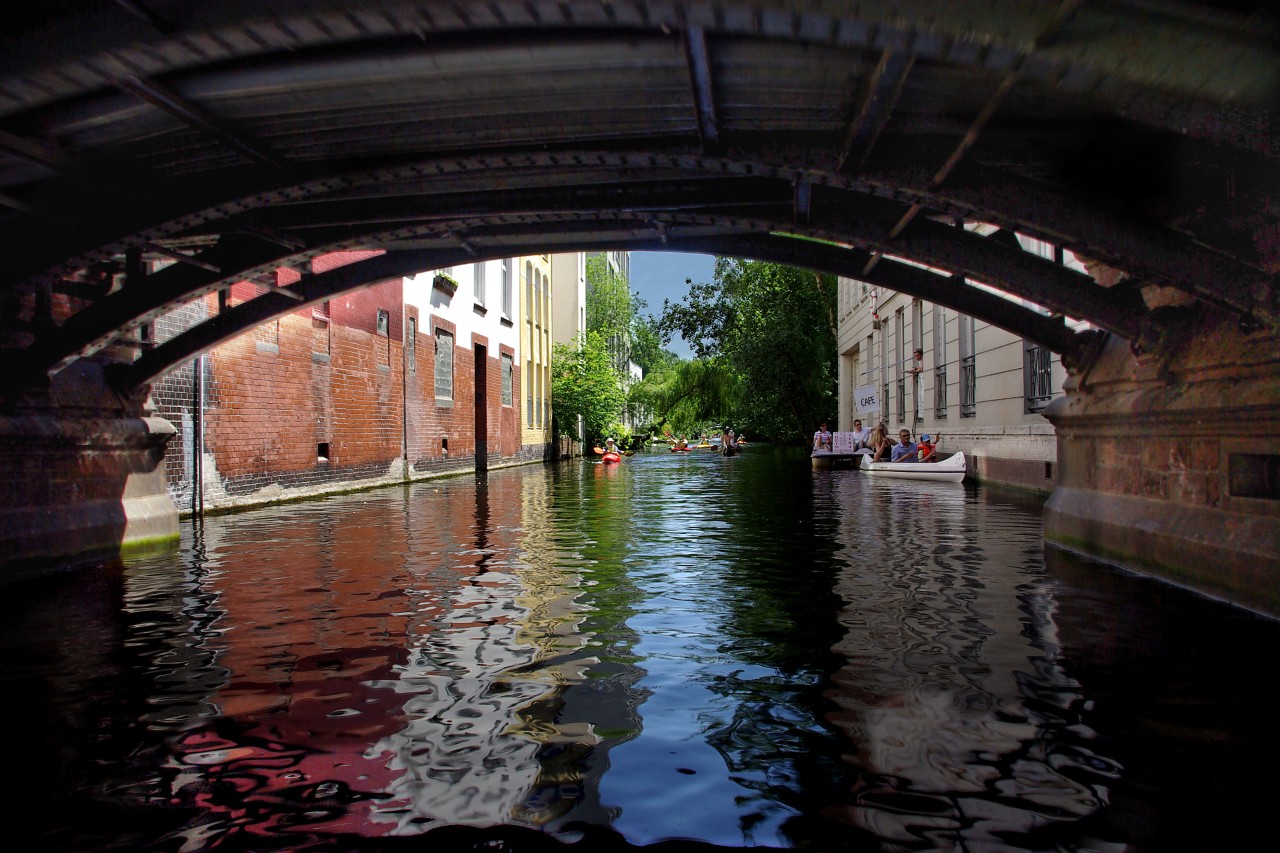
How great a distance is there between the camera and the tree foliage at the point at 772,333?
1581 inches

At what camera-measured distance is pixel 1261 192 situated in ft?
17.9

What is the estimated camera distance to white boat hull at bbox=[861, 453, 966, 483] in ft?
57.8

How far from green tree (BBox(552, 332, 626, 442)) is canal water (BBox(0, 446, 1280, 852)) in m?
29.1

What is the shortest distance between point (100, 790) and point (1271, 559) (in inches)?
252

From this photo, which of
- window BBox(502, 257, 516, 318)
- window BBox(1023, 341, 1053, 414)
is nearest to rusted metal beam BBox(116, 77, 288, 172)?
window BBox(1023, 341, 1053, 414)

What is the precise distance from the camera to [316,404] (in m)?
15.6

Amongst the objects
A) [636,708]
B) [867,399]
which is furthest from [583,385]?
[636,708]

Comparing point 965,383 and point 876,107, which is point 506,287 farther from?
point 876,107

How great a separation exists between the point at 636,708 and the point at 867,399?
2518 cm

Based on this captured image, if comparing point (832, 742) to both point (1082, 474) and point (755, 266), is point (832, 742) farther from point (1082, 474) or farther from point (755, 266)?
point (755, 266)

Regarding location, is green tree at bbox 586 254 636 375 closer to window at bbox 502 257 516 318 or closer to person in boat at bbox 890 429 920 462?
window at bbox 502 257 516 318

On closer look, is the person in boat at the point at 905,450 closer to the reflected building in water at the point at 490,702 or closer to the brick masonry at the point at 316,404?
the brick masonry at the point at 316,404

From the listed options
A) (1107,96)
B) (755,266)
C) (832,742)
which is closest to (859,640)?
(832,742)

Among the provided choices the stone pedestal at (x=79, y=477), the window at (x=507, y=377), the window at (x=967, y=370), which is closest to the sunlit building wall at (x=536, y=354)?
the window at (x=507, y=377)
